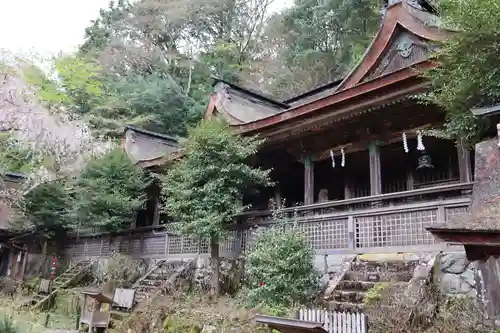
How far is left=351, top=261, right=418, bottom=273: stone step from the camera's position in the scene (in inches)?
330

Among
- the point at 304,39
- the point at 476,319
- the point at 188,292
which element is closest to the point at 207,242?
the point at 188,292

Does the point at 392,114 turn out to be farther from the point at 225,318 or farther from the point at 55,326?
the point at 55,326

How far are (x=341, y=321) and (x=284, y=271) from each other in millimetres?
2400

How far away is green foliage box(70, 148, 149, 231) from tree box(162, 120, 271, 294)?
4.49 m

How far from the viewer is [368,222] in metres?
9.62

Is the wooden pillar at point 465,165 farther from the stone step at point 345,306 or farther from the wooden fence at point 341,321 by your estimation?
the wooden fence at point 341,321

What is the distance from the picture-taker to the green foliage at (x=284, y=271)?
8.80 meters

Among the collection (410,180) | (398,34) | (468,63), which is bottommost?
(410,180)

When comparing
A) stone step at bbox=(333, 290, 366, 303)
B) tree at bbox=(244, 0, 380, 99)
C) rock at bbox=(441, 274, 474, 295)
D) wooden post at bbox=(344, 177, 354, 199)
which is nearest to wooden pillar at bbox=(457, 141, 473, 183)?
rock at bbox=(441, 274, 474, 295)

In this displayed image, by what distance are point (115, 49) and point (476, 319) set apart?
32.4 m

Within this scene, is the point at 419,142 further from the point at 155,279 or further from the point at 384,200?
the point at 155,279

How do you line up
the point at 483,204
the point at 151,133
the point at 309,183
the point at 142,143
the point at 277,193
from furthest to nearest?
the point at 151,133, the point at 142,143, the point at 277,193, the point at 309,183, the point at 483,204

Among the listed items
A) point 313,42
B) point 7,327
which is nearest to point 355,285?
point 7,327

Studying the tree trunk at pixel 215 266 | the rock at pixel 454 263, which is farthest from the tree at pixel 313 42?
the rock at pixel 454 263
